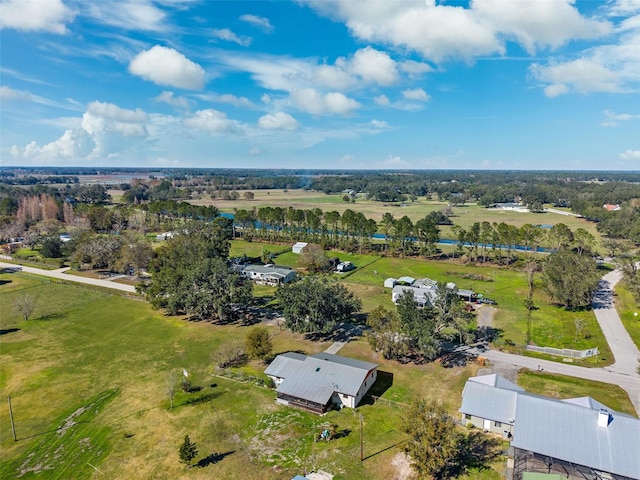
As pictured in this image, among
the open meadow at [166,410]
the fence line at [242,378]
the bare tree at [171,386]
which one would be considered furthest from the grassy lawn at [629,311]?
the bare tree at [171,386]

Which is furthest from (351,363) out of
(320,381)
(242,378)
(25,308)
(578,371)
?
(25,308)

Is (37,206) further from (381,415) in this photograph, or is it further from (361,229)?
(381,415)

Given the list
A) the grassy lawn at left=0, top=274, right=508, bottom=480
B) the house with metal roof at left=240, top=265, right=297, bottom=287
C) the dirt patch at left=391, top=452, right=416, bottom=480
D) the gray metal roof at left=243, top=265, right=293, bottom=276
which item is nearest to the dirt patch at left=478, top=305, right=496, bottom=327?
the grassy lawn at left=0, top=274, right=508, bottom=480

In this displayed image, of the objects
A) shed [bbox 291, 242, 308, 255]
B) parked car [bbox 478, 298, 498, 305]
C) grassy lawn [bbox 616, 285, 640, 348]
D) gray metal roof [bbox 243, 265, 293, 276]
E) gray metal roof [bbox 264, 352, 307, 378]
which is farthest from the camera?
shed [bbox 291, 242, 308, 255]

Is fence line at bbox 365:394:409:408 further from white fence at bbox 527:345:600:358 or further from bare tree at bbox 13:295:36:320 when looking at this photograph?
bare tree at bbox 13:295:36:320

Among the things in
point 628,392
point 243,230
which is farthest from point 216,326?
point 243,230

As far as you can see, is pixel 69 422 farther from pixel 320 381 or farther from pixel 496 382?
pixel 496 382

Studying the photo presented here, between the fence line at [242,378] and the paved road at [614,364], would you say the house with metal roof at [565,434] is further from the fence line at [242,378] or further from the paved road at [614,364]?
the fence line at [242,378]

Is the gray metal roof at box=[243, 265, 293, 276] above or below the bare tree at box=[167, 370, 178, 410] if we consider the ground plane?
above
